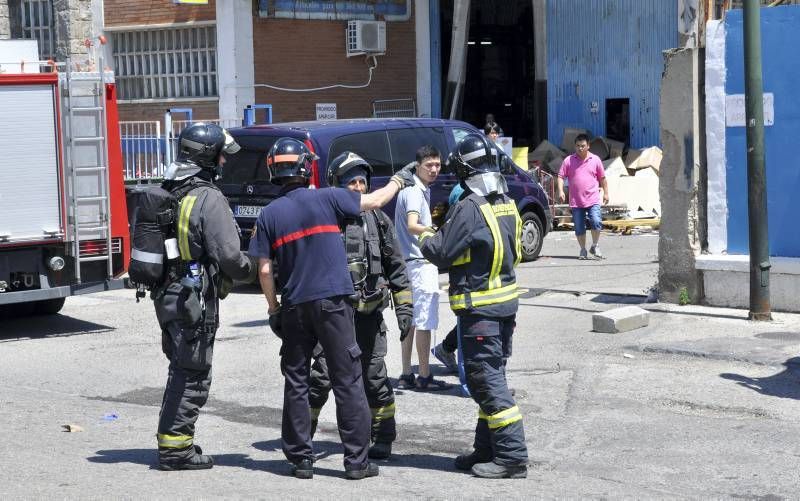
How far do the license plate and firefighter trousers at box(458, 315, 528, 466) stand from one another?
285 inches

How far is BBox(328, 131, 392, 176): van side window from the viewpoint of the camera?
1373cm

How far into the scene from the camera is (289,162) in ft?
21.4

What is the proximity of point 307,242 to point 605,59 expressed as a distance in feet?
58.1

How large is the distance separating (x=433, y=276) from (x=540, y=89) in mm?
A: 15836

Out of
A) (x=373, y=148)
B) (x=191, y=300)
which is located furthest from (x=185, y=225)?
(x=373, y=148)

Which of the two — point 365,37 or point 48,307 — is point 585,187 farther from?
point 365,37

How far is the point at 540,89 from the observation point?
79.4 feet

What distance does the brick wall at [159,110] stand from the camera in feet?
73.4

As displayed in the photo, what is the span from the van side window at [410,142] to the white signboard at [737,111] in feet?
13.1

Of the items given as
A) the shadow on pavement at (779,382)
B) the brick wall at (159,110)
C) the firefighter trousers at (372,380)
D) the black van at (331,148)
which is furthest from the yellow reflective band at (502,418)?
the brick wall at (159,110)

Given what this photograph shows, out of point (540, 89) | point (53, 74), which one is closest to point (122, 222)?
point (53, 74)

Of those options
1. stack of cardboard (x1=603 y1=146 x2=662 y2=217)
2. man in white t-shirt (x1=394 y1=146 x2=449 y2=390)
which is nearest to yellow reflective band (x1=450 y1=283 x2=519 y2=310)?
man in white t-shirt (x1=394 y1=146 x2=449 y2=390)

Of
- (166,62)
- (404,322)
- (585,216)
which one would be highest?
(166,62)

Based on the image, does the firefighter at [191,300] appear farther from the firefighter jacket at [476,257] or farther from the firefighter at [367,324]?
the firefighter jacket at [476,257]
